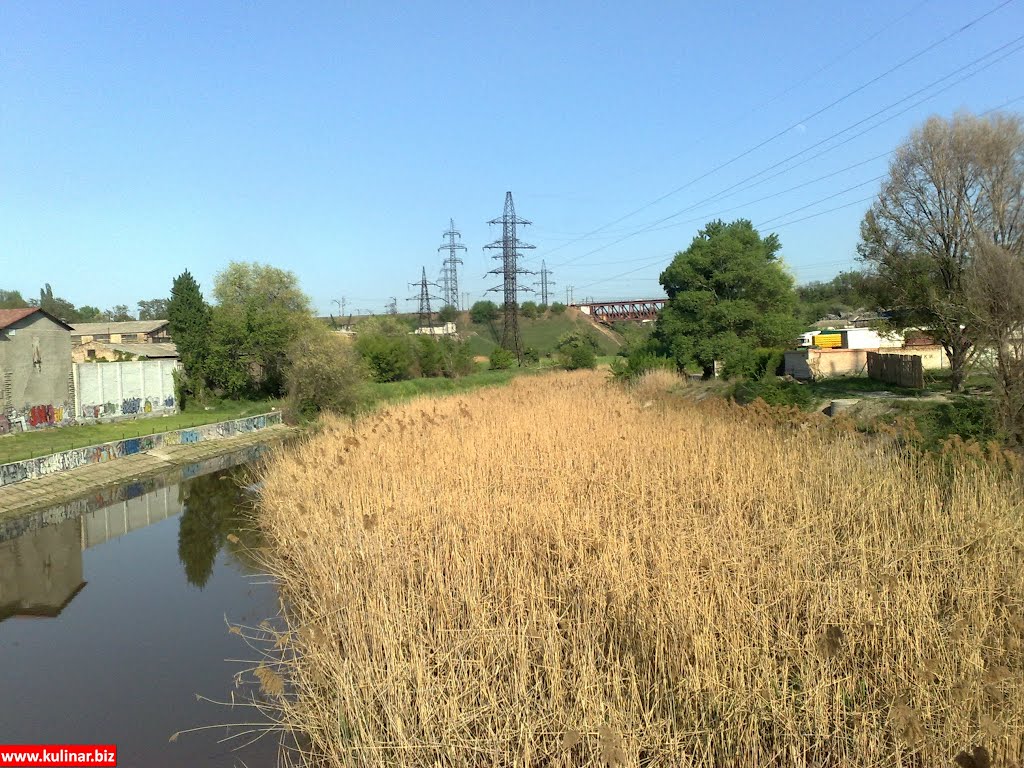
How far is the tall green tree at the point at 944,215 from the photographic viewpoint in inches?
813

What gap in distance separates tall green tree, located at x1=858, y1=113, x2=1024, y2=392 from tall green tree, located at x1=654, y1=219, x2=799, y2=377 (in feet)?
34.1

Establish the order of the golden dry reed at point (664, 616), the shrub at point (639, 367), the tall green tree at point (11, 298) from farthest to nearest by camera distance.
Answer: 1. the tall green tree at point (11, 298)
2. the shrub at point (639, 367)
3. the golden dry reed at point (664, 616)

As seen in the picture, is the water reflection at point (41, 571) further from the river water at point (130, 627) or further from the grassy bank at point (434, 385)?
the grassy bank at point (434, 385)

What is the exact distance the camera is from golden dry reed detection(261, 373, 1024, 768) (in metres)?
4.61

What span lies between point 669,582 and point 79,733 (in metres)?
5.86

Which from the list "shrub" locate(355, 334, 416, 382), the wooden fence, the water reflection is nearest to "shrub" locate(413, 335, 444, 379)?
"shrub" locate(355, 334, 416, 382)

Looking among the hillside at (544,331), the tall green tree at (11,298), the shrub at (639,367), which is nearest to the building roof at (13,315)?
the shrub at (639,367)

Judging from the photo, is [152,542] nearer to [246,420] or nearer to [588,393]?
[588,393]

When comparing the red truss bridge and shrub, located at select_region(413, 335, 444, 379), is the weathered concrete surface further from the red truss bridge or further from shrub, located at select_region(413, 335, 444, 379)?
the red truss bridge

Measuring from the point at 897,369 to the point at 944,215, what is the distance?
18.8 ft

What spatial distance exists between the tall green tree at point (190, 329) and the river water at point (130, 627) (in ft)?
67.3

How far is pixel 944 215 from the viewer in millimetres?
21875

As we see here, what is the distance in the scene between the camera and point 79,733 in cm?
670

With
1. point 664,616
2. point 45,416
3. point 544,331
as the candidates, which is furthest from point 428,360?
point 664,616
